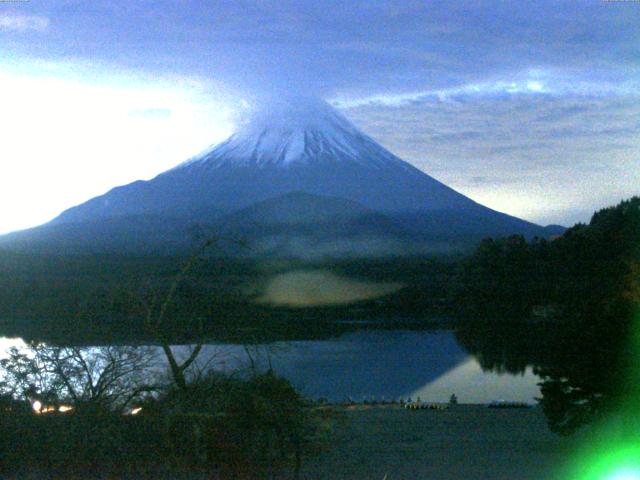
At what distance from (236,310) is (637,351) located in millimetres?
5457

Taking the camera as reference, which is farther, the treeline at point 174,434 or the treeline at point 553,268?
the treeline at point 553,268

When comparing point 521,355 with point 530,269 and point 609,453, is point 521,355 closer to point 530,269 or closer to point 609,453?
point 530,269

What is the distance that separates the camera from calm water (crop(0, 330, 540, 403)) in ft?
49.4

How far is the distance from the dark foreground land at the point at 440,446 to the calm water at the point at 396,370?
2.87 m

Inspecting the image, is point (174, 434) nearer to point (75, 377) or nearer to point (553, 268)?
point (75, 377)

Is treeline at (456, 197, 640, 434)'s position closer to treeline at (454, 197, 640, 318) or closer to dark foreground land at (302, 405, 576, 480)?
treeline at (454, 197, 640, 318)

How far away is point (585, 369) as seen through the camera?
973 cm

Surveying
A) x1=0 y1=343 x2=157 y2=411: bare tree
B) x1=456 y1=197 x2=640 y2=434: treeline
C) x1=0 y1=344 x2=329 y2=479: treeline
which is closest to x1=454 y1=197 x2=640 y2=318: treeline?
x1=456 y1=197 x2=640 y2=434: treeline

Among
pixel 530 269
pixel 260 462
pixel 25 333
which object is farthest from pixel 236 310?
pixel 530 269

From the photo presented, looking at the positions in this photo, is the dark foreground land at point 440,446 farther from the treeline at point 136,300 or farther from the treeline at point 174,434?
the treeline at point 136,300

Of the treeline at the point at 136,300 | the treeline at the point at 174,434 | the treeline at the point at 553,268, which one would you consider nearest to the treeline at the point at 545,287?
the treeline at the point at 553,268

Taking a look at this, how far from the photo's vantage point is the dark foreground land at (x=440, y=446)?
28.5 ft

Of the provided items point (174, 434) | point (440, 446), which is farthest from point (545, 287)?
point (174, 434)

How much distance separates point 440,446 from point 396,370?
7.00 meters
